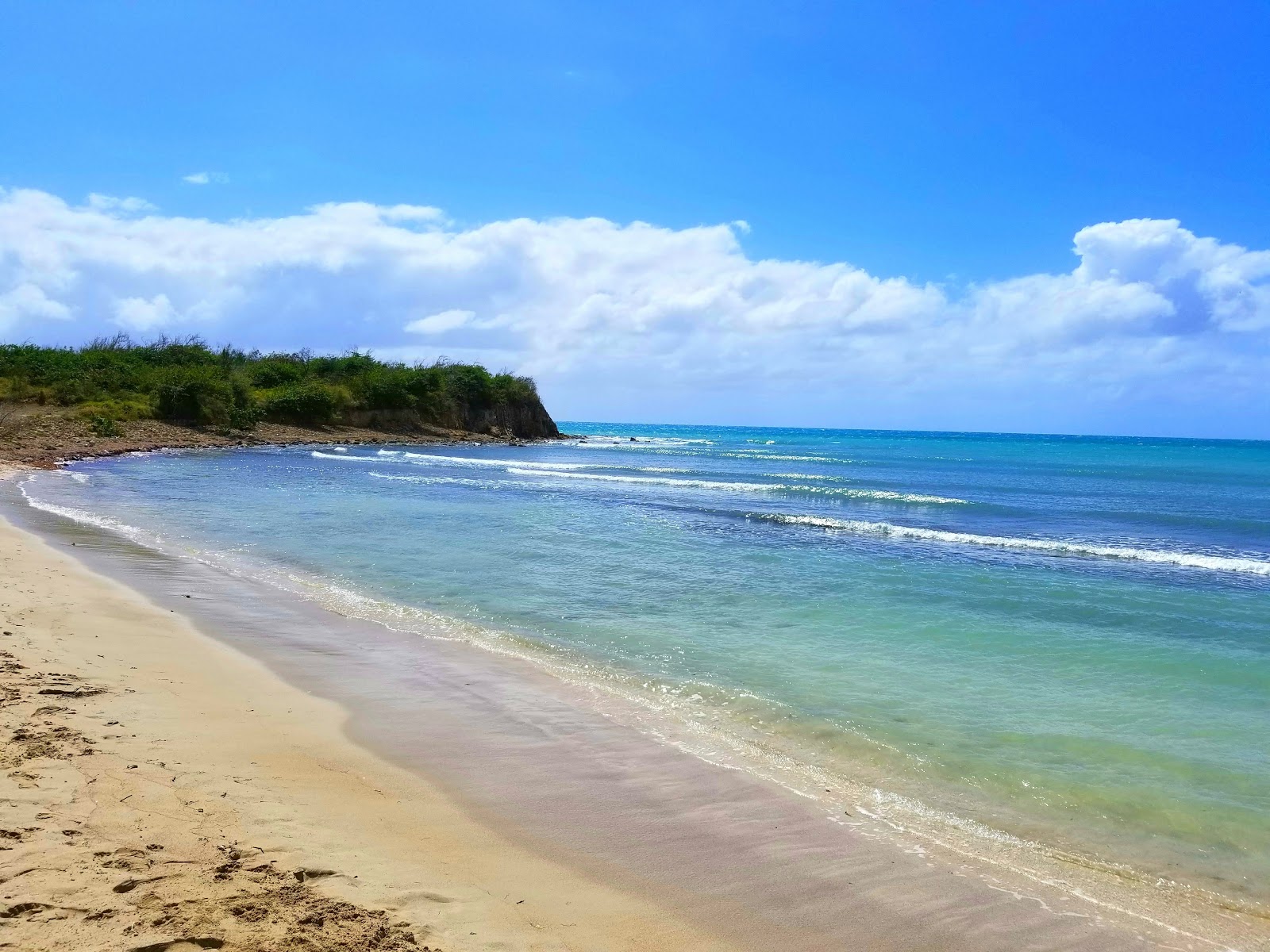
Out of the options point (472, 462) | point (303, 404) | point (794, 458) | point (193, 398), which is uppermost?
point (303, 404)

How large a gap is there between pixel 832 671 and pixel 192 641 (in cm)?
697

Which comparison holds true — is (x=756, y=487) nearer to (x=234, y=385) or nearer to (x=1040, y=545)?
(x=1040, y=545)

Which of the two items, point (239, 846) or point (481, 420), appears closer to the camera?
point (239, 846)

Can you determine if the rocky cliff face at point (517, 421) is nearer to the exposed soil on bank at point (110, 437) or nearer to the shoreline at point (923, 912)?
the exposed soil on bank at point (110, 437)

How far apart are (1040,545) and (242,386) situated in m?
57.5

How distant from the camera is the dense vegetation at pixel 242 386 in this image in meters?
49.8

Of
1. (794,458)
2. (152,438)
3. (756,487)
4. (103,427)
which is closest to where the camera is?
(756,487)

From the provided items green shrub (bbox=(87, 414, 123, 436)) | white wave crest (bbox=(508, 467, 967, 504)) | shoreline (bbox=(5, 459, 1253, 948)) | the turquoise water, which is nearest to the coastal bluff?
green shrub (bbox=(87, 414, 123, 436))

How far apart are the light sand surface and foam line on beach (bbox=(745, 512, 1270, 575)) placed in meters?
17.4

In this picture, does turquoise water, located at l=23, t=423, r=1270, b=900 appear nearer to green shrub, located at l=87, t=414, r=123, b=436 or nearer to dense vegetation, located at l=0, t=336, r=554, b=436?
green shrub, located at l=87, t=414, r=123, b=436

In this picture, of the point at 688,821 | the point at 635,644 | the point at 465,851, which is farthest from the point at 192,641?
the point at 688,821

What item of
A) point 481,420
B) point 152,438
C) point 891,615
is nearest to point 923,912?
point 891,615

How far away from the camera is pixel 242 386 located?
6025 centimetres

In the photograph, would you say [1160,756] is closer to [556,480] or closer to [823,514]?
[823,514]
